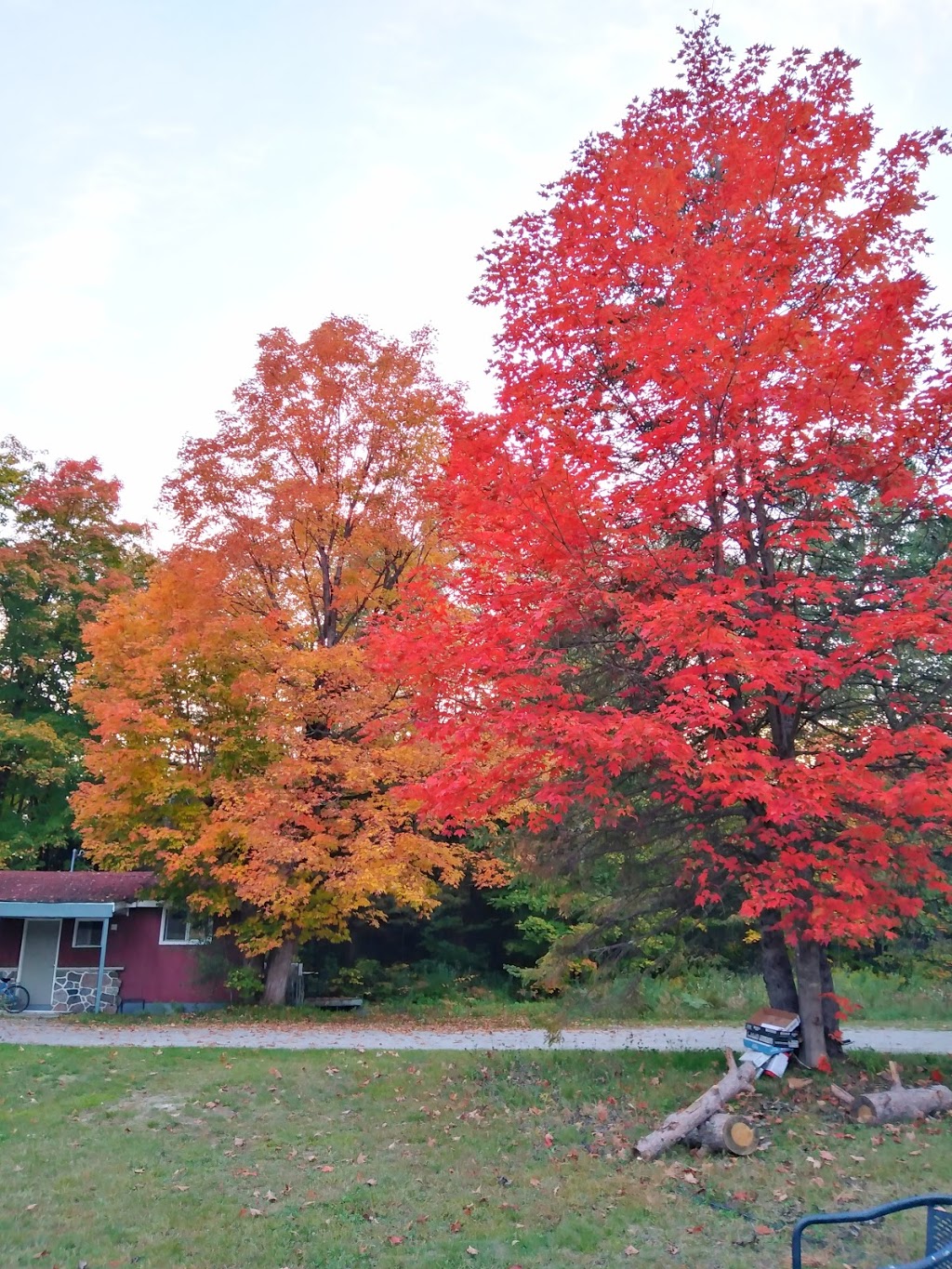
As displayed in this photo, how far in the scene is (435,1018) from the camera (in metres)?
17.4

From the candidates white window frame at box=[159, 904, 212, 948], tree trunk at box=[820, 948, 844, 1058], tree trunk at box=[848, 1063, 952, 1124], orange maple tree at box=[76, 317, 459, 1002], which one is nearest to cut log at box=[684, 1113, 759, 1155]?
tree trunk at box=[848, 1063, 952, 1124]

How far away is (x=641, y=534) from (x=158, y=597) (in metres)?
11.6

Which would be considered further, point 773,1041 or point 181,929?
point 181,929

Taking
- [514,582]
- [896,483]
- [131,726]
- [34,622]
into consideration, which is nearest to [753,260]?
[896,483]

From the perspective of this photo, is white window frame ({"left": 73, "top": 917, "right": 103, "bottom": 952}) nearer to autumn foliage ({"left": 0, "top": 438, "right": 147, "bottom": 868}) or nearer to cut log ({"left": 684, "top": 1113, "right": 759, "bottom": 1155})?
autumn foliage ({"left": 0, "top": 438, "right": 147, "bottom": 868})

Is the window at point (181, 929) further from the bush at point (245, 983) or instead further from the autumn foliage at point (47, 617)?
the autumn foliage at point (47, 617)

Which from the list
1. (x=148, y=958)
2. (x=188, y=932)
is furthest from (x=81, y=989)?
(x=188, y=932)

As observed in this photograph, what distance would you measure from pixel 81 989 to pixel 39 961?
1161 millimetres

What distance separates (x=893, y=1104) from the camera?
7586mm

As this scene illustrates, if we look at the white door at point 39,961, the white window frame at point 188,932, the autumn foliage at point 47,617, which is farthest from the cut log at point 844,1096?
the autumn foliage at point 47,617

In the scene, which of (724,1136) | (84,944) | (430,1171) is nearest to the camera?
(430,1171)

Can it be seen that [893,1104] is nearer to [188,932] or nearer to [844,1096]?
[844,1096]

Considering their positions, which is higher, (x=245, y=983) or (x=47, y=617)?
(x=47, y=617)

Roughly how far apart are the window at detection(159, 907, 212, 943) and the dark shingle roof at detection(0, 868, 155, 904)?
904 millimetres
